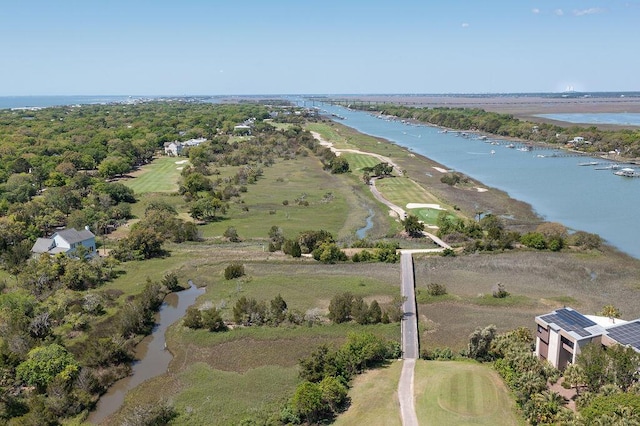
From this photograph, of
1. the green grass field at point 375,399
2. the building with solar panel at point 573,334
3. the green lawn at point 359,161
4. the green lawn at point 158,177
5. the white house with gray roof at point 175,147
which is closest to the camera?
the green grass field at point 375,399

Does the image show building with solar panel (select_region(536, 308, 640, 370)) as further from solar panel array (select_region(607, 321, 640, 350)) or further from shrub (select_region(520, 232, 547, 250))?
shrub (select_region(520, 232, 547, 250))

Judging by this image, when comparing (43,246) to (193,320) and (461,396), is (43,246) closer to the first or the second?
(193,320)

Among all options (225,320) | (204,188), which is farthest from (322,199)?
(225,320)

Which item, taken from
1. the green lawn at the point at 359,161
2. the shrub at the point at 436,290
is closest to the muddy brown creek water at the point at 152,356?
the shrub at the point at 436,290

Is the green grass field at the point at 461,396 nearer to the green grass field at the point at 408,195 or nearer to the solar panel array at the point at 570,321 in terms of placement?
the solar panel array at the point at 570,321

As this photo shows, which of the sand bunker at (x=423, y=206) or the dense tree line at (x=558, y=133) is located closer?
the sand bunker at (x=423, y=206)

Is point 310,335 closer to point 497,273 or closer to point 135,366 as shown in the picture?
point 135,366

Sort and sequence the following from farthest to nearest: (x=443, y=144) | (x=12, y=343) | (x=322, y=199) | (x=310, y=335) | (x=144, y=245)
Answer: (x=443, y=144)
(x=322, y=199)
(x=144, y=245)
(x=310, y=335)
(x=12, y=343)
